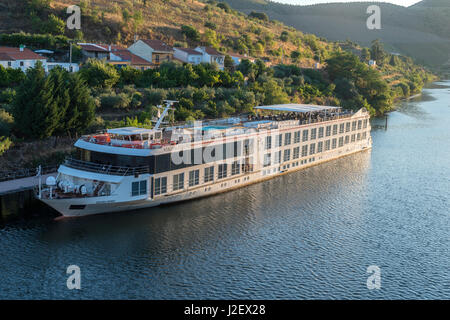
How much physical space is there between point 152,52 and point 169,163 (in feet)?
159

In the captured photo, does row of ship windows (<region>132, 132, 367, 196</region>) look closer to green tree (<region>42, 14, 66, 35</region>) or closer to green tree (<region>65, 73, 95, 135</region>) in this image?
green tree (<region>65, 73, 95, 135</region>)

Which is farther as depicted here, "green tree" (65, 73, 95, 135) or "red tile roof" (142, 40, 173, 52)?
"red tile roof" (142, 40, 173, 52)

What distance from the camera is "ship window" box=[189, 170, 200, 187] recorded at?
37184 mm

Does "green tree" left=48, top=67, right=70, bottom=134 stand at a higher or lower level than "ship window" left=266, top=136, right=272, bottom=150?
higher

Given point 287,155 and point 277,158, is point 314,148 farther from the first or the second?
point 277,158

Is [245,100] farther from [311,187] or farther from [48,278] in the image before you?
[48,278]

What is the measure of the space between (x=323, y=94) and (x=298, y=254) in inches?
2742

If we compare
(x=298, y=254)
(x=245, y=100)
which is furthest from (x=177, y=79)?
(x=298, y=254)

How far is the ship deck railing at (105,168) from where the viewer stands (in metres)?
33.3

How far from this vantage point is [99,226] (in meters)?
31.7

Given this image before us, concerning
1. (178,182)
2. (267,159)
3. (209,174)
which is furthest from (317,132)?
(178,182)

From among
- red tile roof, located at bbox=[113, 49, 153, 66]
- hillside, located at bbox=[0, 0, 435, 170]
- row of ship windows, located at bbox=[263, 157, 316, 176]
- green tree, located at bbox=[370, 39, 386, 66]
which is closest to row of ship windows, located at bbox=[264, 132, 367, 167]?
row of ship windows, located at bbox=[263, 157, 316, 176]

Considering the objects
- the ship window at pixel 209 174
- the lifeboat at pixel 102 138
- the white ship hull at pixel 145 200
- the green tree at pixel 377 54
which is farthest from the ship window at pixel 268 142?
the green tree at pixel 377 54

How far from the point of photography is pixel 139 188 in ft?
111
